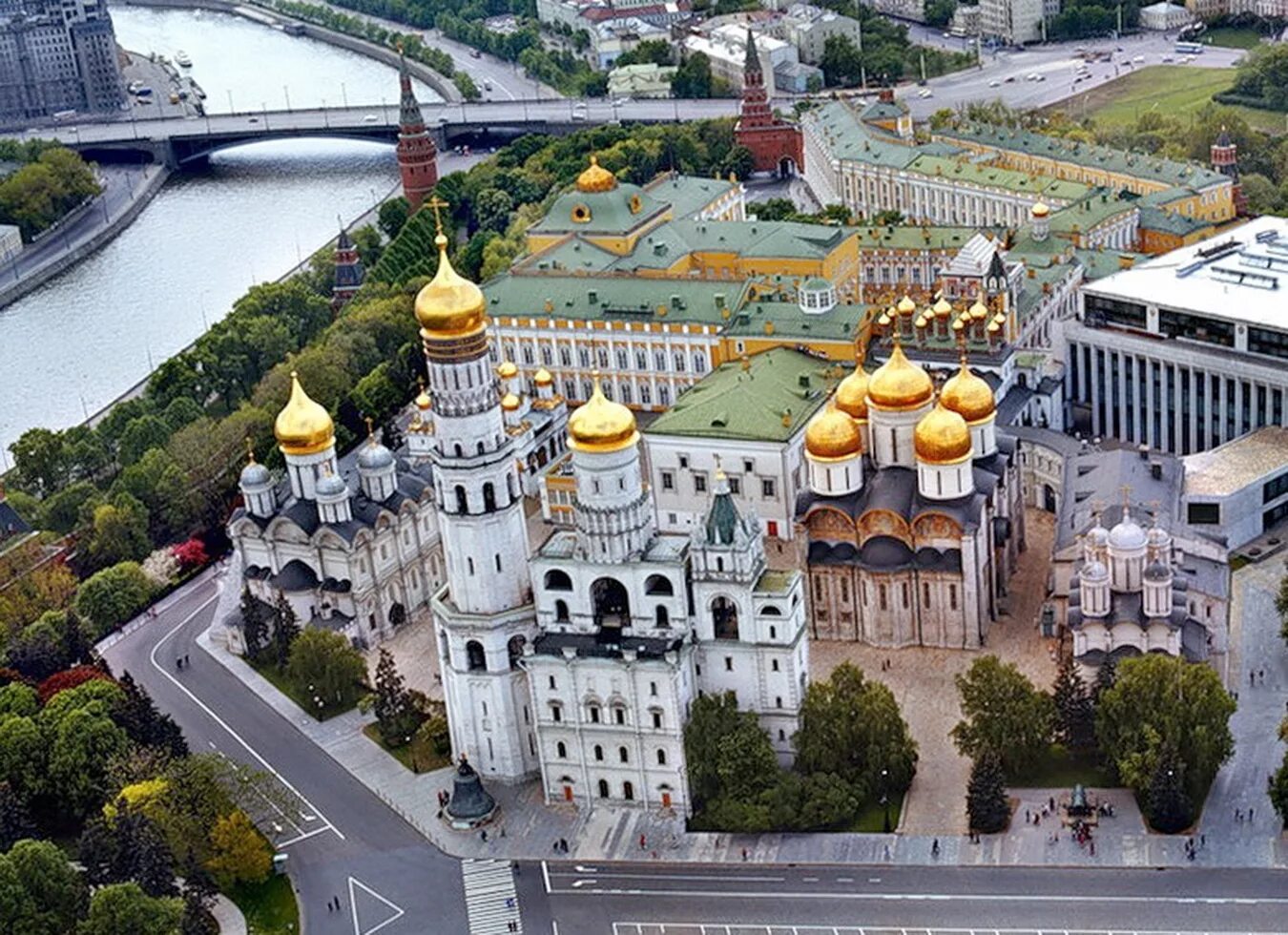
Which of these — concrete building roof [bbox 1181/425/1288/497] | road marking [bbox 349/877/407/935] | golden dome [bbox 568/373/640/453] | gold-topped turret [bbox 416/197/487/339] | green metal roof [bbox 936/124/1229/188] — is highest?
gold-topped turret [bbox 416/197/487/339]

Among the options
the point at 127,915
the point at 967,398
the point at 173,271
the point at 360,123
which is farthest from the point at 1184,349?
the point at 360,123

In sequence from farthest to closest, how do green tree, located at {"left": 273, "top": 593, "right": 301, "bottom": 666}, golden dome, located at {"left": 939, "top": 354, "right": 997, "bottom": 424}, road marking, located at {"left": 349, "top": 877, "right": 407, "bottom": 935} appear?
green tree, located at {"left": 273, "top": 593, "right": 301, "bottom": 666} < golden dome, located at {"left": 939, "top": 354, "right": 997, "bottom": 424} < road marking, located at {"left": 349, "top": 877, "right": 407, "bottom": 935}

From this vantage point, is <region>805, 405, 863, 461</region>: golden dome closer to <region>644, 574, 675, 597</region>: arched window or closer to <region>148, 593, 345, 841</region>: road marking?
<region>644, 574, 675, 597</region>: arched window

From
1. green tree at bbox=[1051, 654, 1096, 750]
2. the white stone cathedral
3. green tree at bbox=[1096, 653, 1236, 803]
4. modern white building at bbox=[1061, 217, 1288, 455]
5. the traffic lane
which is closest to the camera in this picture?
the traffic lane

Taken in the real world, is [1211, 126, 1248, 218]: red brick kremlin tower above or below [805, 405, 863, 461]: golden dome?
below

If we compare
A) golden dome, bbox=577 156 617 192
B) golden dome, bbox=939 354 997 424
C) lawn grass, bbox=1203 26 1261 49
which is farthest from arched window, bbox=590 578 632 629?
lawn grass, bbox=1203 26 1261 49

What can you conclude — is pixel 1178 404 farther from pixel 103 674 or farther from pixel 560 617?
pixel 103 674

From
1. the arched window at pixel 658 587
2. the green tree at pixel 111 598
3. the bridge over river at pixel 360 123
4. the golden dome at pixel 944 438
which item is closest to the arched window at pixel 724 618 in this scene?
the arched window at pixel 658 587

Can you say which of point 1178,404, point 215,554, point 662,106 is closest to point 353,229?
point 662,106
